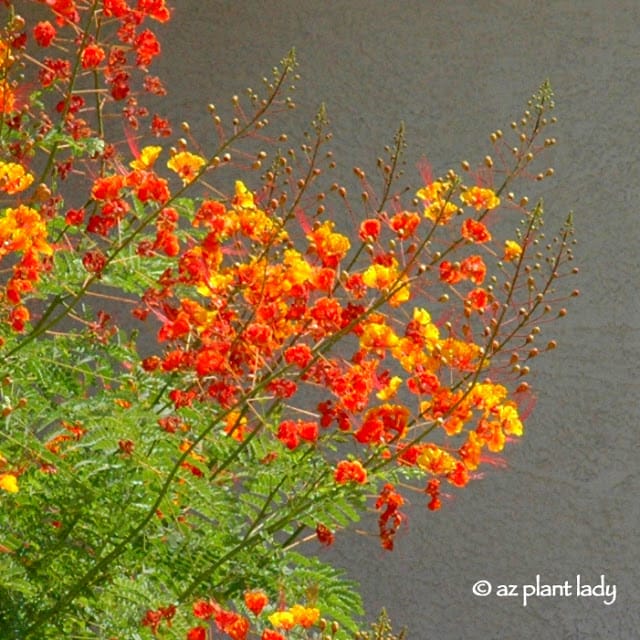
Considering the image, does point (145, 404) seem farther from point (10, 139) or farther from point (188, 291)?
point (10, 139)

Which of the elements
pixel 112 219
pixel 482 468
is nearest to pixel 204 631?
pixel 112 219

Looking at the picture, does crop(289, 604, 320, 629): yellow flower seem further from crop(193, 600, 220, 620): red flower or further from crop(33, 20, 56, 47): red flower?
crop(33, 20, 56, 47): red flower

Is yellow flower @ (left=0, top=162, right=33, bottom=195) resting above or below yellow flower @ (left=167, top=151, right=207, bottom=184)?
below

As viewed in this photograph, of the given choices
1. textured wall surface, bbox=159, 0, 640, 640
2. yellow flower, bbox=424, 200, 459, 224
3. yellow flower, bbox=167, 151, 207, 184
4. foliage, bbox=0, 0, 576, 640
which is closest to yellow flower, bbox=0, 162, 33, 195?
foliage, bbox=0, 0, 576, 640

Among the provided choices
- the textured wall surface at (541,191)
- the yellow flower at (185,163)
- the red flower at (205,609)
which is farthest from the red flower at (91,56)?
the textured wall surface at (541,191)

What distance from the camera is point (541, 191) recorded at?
125 inches

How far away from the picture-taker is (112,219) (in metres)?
1.34

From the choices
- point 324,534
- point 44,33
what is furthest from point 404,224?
point 44,33

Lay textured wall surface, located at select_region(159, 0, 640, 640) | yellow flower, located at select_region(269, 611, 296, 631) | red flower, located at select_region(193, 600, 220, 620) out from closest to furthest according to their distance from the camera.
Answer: yellow flower, located at select_region(269, 611, 296, 631) < red flower, located at select_region(193, 600, 220, 620) < textured wall surface, located at select_region(159, 0, 640, 640)

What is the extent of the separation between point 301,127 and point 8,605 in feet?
6.55

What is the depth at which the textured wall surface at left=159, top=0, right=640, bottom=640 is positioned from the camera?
305cm

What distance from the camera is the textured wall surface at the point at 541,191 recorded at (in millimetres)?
3055

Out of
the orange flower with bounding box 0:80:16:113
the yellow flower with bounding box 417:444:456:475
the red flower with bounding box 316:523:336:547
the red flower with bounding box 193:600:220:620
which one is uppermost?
the orange flower with bounding box 0:80:16:113

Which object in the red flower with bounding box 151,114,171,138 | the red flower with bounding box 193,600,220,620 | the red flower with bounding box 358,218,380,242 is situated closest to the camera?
the red flower with bounding box 193,600,220,620
